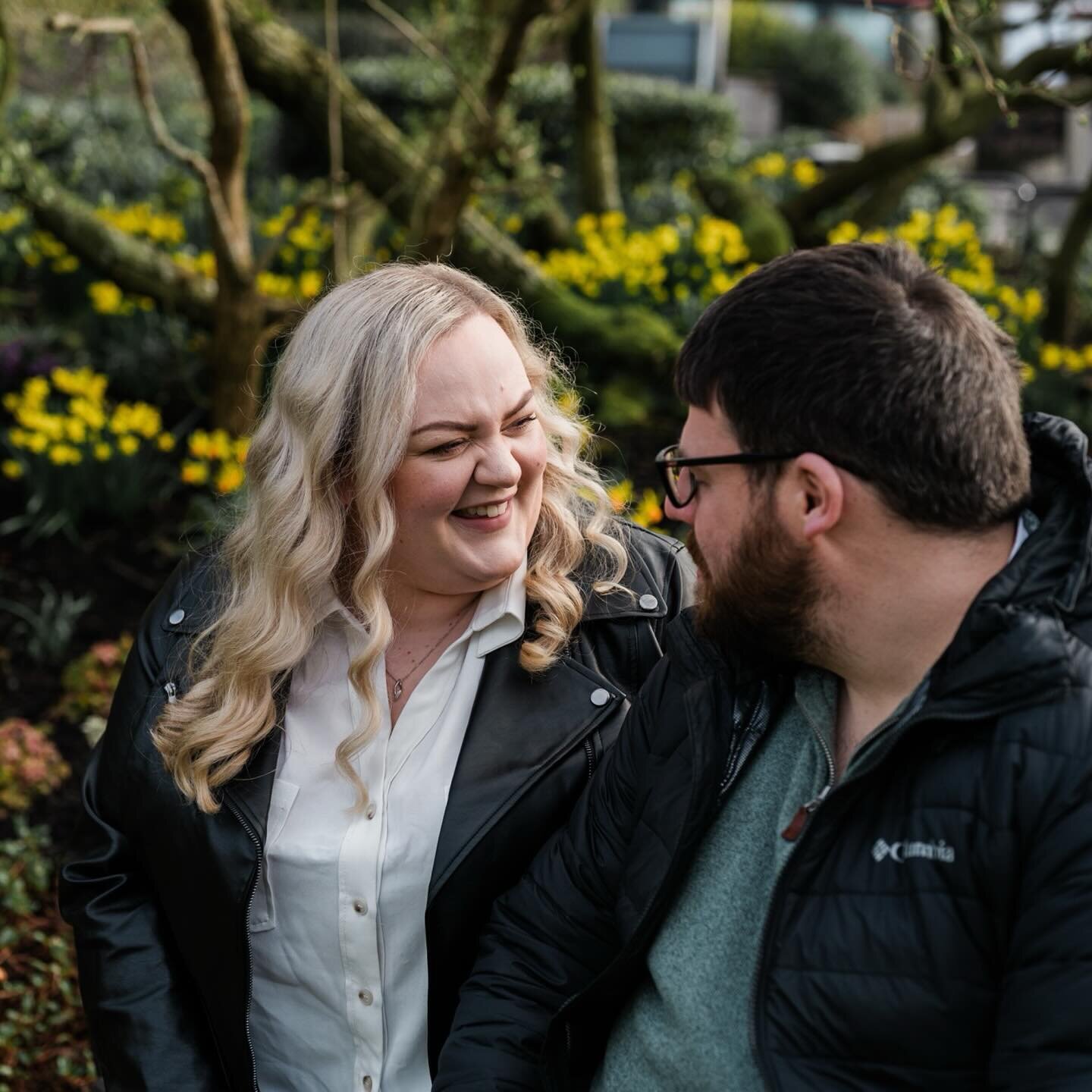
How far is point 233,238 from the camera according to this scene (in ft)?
16.0

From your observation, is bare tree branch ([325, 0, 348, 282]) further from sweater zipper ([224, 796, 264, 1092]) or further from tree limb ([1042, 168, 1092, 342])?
tree limb ([1042, 168, 1092, 342])

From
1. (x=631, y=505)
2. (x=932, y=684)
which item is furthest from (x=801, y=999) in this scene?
(x=631, y=505)

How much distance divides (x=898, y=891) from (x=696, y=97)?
1230cm

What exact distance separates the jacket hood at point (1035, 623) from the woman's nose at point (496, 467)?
0.87 meters

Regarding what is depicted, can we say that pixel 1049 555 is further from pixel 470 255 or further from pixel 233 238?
pixel 470 255

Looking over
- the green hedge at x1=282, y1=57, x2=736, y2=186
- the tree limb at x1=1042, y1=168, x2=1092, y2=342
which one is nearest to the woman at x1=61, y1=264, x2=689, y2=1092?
the tree limb at x1=1042, y1=168, x2=1092, y2=342

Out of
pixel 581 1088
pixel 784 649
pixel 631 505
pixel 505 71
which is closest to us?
pixel 784 649

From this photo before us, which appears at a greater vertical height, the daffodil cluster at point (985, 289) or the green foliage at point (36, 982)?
the daffodil cluster at point (985, 289)

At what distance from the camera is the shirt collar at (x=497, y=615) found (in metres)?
2.26

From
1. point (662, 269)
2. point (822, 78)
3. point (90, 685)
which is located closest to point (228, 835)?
point (90, 685)

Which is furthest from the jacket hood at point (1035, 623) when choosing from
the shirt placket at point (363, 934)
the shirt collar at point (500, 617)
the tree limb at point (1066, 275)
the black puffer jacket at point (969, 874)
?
the tree limb at point (1066, 275)

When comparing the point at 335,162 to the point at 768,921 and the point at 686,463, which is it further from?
the point at 768,921

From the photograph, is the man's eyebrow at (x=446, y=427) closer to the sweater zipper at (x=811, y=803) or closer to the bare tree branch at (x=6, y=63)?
the sweater zipper at (x=811, y=803)

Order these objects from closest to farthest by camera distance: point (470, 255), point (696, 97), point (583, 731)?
point (583, 731), point (470, 255), point (696, 97)
